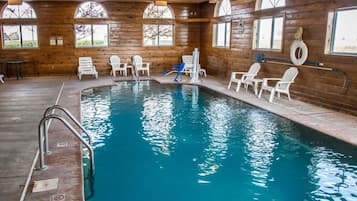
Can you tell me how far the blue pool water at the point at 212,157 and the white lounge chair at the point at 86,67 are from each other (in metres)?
4.22

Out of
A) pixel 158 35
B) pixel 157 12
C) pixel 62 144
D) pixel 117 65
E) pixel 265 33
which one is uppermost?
pixel 157 12

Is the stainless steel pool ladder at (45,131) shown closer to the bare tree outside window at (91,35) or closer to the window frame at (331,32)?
the window frame at (331,32)

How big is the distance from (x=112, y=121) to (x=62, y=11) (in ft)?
23.9

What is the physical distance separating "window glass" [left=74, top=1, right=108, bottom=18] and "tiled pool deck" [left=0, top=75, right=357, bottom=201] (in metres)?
3.05

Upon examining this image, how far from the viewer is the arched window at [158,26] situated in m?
12.5

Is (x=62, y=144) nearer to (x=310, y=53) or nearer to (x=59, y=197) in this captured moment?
(x=59, y=197)

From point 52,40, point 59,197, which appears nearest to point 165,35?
point 52,40

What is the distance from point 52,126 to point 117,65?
23.0ft

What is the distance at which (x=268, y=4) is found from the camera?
28.6 feet

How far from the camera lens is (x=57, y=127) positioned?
5.11 meters

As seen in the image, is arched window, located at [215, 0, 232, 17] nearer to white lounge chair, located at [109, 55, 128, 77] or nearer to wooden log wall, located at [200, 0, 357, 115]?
wooden log wall, located at [200, 0, 357, 115]

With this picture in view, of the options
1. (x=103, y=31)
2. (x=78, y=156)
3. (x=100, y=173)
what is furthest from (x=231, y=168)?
(x=103, y=31)

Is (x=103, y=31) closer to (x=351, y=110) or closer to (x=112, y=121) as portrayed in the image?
(x=112, y=121)

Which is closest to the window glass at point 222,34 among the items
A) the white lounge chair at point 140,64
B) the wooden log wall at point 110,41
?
the wooden log wall at point 110,41
